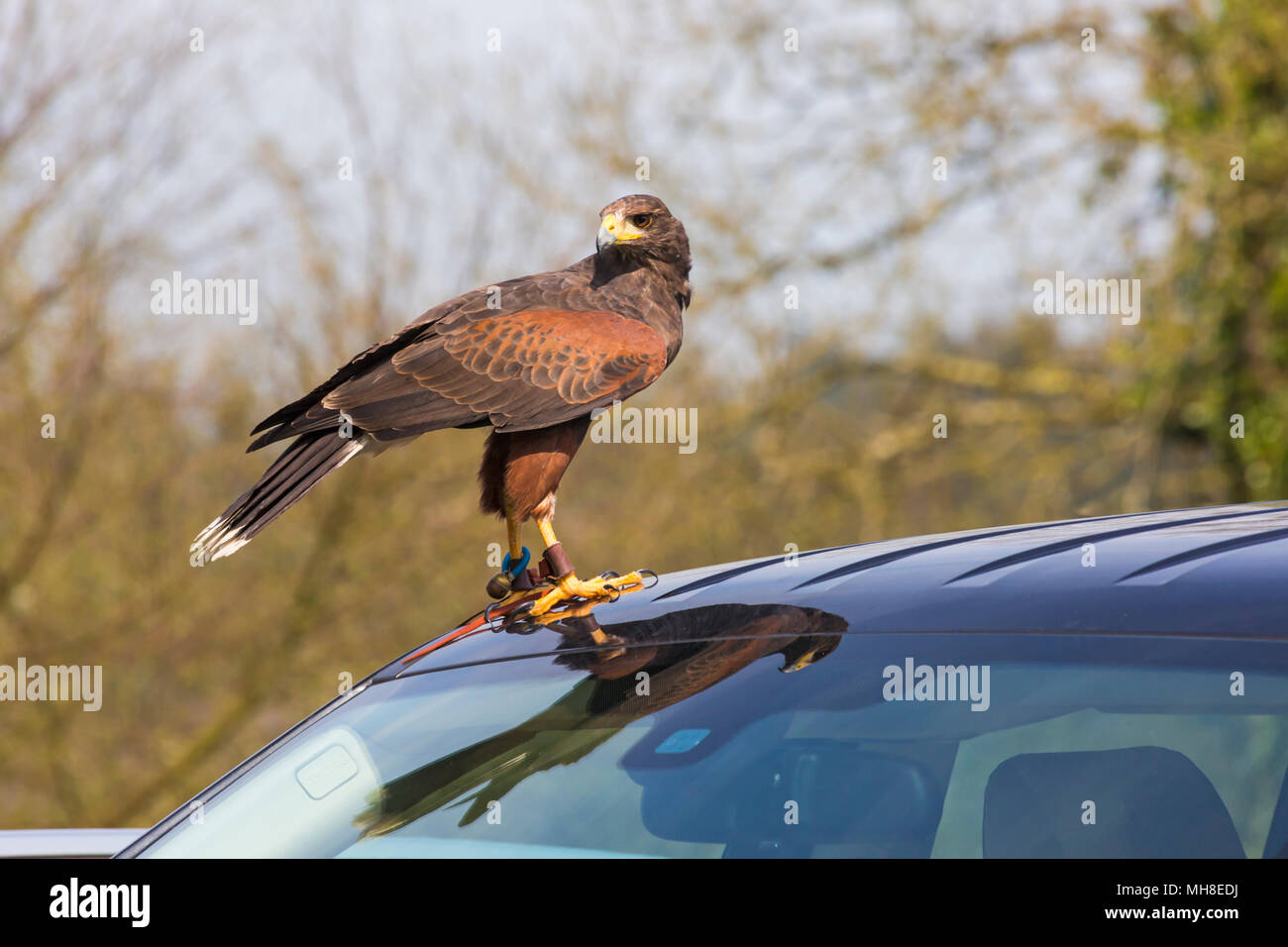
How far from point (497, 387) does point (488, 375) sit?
36 millimetres

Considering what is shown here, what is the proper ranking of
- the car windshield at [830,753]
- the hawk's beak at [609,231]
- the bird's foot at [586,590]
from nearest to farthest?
the car windshield at [830,753] → the bird's foot at [586,590] → the hawk's beak at [609,231]

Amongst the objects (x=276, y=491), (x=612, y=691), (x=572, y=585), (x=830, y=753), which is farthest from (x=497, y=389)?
(x=830, y=753)

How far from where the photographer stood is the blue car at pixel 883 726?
5.08 ft

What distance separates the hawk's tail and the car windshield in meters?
0.98

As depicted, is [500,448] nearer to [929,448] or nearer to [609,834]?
[609,834]

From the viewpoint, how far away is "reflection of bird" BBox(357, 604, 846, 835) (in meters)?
1.77

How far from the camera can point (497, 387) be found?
324 cm

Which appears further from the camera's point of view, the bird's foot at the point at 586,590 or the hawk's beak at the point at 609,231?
the hawk's beak at the point at 609,231

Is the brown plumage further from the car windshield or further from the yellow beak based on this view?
the car windshield

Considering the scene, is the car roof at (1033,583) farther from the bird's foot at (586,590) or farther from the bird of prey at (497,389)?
the bird of prey at (497,389)

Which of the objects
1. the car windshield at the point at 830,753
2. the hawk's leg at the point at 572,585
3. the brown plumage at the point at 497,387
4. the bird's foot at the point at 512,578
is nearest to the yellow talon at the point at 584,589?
the hawk's leg at the point at 572,585

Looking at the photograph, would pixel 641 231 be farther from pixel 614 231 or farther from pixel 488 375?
pixel 488 375

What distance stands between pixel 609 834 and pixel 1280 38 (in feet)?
33.0
